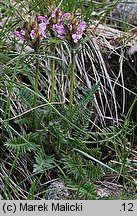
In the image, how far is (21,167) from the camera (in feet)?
5.90

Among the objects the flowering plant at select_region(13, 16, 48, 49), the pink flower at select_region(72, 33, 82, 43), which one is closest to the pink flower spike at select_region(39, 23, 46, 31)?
the flowering plant at select_region(13, 16, 48, 49)

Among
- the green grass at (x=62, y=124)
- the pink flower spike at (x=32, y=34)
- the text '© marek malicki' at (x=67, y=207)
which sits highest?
the pink flower spike at (x=32, y=34)

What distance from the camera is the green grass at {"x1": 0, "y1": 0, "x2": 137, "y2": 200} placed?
1648 mm

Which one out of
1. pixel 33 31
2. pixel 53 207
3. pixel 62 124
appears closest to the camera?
pixel 53 207

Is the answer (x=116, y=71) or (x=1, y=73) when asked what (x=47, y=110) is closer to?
(x=1, y=73)

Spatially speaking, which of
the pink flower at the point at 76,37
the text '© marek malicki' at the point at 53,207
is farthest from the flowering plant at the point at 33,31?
the text '© marek malicki' at the point at 53,207

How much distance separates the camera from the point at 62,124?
5.86 ft

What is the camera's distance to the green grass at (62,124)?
5.41ft
